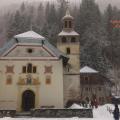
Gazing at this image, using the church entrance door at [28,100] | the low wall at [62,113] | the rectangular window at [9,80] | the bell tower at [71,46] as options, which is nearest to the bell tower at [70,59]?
the bell tower at [71,46]

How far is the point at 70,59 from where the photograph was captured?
5275 cm

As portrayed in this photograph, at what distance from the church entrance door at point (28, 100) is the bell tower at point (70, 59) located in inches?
279

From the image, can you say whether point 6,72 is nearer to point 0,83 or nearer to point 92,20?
point 0,83

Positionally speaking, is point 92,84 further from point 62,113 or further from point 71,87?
point 62,113

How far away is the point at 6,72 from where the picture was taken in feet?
141

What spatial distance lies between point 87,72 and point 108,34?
33.4 meters

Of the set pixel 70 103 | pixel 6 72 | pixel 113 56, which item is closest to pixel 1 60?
pixel 6 72

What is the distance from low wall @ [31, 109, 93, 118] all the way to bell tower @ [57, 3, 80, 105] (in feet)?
48.7

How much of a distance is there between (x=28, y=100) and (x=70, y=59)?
38.9 feet

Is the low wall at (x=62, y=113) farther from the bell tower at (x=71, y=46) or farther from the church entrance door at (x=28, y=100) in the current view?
the bell tower at (x=71, y=46)

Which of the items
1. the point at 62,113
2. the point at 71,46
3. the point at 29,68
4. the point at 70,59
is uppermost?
the point at 71,46

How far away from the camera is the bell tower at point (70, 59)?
50.1m

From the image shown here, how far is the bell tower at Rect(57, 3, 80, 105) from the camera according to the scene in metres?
50.1

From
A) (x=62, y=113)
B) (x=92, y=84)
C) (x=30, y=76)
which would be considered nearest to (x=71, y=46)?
(x=30, y=76)
